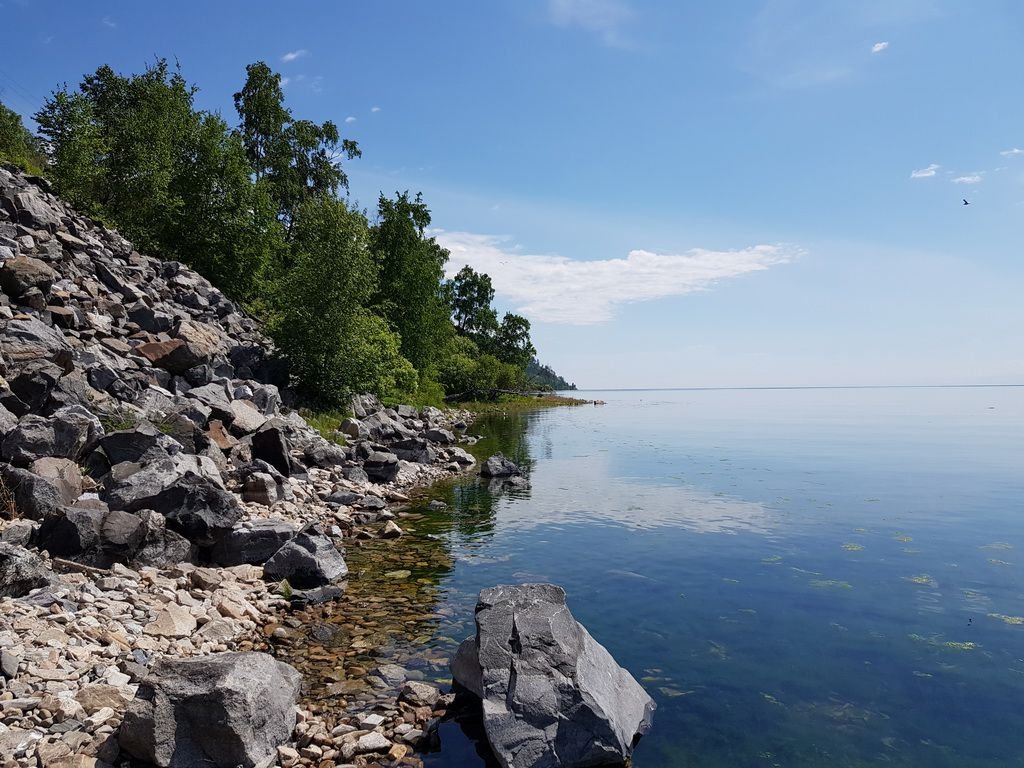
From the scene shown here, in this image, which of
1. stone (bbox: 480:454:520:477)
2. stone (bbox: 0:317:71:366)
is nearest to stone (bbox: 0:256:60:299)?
stone (bbox: 0:317:71:366)

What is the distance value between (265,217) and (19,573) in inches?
1617

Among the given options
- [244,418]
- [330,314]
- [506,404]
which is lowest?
[506,404]

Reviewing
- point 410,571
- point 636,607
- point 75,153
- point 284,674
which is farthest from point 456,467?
point 75,153

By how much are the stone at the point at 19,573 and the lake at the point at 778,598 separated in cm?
687

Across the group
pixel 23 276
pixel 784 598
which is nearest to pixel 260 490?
pixel 23 276

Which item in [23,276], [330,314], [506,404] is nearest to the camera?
[23,276]

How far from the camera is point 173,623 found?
1106 centimetres

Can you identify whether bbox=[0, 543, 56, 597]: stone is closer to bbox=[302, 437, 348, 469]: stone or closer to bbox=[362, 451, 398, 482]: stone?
bbox=[302, 437, 348, 469]: stone

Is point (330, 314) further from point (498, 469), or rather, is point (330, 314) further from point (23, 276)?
point (23, 276)

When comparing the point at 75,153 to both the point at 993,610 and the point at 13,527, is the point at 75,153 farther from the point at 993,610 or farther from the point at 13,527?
the point at 993,610

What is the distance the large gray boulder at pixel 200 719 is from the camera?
750cm

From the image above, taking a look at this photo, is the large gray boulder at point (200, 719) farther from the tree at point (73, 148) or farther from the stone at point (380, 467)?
the tree at point (73, 148)

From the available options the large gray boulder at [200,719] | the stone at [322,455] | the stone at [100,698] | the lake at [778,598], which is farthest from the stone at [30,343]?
the large gray boulder at [200,719]

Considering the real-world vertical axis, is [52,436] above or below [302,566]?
above
